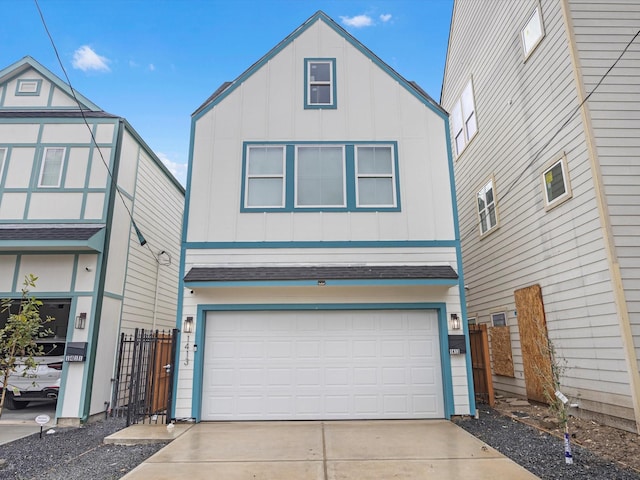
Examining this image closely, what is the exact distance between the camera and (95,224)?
8.01 meters

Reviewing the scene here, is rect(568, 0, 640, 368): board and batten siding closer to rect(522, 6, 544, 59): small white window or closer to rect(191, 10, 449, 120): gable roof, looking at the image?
rect(522, 6, 544, 59): small white window

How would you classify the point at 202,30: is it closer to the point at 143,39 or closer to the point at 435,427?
the point at 143,39

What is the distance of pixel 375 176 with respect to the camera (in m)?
7.98

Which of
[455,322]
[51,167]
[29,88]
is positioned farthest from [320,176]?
[29,88]

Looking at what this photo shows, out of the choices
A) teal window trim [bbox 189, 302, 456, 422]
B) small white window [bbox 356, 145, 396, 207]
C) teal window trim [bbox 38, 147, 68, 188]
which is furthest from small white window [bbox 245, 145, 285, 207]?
teal window trim [bbox 38, 147, 68, 188]

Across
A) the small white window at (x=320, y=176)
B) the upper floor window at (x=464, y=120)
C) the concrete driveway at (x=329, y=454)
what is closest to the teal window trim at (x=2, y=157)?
the small white window at (x=320, y=176)

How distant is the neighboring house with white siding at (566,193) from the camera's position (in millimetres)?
5930

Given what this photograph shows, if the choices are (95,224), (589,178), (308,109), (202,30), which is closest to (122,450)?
(95,224)

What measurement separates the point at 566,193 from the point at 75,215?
32.3ft

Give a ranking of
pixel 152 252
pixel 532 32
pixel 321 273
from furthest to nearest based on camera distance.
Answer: pixel 152 252
pixel 532 32
pixel 321 273

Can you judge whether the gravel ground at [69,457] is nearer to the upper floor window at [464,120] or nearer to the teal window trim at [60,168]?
the teal window trim at [60,168]

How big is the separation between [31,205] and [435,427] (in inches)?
362

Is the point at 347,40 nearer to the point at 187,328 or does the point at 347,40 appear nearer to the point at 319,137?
the point at 319,137

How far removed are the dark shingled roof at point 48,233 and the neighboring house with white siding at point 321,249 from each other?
2103 mm
